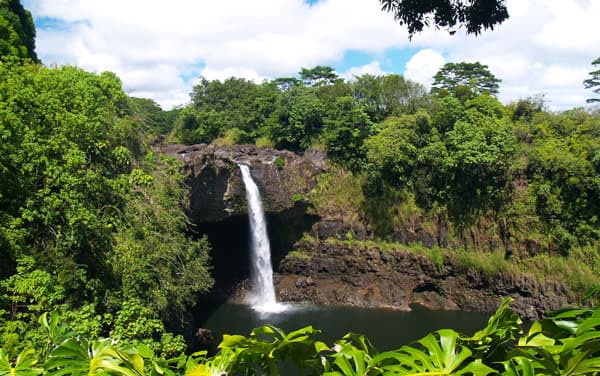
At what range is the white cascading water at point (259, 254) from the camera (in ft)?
53.1

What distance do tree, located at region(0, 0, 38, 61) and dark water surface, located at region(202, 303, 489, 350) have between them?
31.5ft

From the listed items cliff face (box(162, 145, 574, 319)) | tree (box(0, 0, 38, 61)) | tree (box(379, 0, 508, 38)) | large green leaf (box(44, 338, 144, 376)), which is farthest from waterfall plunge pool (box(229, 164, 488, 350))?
large green leaf (box(44, 338, 144, 376))

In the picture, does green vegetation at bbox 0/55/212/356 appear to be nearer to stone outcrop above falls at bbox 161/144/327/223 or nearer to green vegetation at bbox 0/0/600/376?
green vegetation at bbox 0/0/600/376

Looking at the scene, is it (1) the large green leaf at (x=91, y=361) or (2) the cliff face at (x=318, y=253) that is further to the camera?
(2) the cliff face at (x=318, y=253)

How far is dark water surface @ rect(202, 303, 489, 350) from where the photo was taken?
524 inches

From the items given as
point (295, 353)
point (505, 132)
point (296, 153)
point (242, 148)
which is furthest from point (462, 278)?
point (295, 353)

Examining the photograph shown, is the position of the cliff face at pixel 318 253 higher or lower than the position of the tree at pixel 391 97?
lower

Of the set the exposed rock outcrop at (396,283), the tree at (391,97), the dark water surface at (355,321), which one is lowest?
the dark water surface at (355,321)

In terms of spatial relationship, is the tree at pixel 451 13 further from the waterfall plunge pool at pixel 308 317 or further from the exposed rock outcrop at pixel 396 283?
the exposed rock outcrop at pixel 396 283

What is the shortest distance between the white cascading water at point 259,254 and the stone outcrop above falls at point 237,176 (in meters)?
0.34

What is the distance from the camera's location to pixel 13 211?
705cm

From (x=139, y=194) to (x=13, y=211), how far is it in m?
2.61

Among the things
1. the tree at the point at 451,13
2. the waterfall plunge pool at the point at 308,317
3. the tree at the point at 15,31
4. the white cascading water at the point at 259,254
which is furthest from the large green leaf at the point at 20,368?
the white cascading water at the point at 259,254

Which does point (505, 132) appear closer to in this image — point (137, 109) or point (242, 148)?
point (242, 148)
